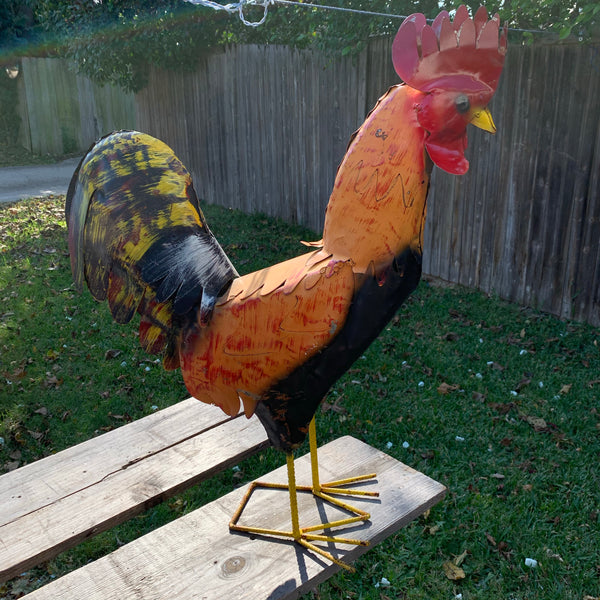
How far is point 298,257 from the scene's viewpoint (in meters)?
2.35

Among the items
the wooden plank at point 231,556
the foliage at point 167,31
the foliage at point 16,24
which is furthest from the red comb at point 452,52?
the foliage at point 16,24

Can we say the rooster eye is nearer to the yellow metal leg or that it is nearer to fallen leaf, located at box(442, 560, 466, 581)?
the yellow metal leg

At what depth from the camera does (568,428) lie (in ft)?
14.3

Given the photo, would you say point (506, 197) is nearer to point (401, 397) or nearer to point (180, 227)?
point (401, 397)

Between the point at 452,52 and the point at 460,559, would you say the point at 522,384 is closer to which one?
the point at 460,559

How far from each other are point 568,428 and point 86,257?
358cm

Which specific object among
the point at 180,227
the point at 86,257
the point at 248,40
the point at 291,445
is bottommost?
the point at 291,445

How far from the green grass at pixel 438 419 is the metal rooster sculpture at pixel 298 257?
127 cm

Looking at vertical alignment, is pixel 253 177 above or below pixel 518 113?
below

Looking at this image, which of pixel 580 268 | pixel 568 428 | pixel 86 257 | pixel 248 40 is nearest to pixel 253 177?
pixel 248 40

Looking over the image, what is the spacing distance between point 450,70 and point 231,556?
87.0 inches

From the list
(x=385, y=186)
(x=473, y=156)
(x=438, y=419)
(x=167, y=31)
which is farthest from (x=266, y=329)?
(x=167, y=31)

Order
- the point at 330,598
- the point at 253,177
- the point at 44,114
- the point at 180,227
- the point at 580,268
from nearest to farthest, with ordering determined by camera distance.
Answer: the point at 180,227 → the point at 330,598 → the point at 580,268 → the point at 253,177 → the point at 44,114

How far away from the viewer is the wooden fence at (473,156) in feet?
17.9
